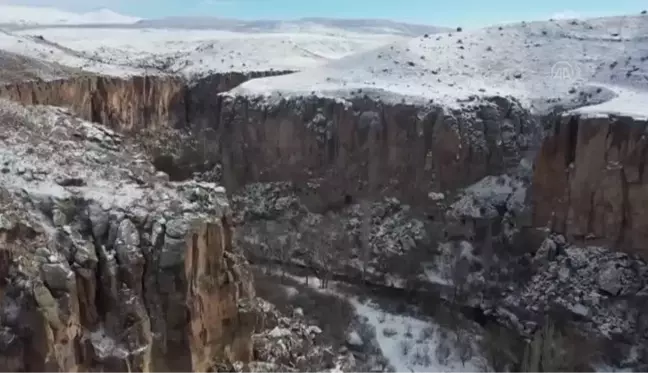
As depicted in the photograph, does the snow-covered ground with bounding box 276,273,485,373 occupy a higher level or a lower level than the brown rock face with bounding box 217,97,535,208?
lower

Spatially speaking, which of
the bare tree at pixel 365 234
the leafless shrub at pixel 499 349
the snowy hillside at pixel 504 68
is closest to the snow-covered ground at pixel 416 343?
the leafless shrub at pixel 499 349

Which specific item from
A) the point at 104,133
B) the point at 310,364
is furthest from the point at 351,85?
the point at 310,364

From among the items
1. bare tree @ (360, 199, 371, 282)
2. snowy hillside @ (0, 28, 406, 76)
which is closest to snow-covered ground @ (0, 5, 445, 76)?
snowy hillside @ (0, 28, 406, 76)

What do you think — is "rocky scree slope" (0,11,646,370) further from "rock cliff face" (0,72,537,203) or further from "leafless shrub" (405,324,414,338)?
"leafless shrub" (405,324,414,338)

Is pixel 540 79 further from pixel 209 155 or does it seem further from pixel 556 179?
pixel 209 155

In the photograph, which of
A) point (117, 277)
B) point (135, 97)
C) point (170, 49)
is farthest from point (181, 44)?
point (117, 277)

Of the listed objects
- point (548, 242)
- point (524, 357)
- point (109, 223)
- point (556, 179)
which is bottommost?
point (524, 357)

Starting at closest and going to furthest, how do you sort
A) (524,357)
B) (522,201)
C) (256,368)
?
(256,368) → (524,357) → (522,201)
